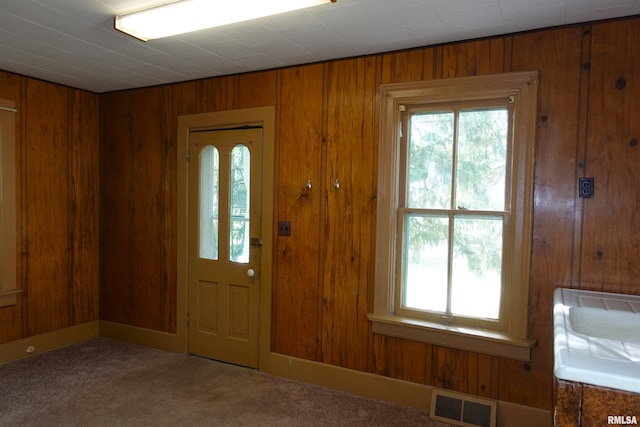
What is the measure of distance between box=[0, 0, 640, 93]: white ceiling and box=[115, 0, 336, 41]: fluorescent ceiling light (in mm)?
74

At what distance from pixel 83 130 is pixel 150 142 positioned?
0.76 meters

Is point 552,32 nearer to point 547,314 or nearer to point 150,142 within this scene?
point 547,314

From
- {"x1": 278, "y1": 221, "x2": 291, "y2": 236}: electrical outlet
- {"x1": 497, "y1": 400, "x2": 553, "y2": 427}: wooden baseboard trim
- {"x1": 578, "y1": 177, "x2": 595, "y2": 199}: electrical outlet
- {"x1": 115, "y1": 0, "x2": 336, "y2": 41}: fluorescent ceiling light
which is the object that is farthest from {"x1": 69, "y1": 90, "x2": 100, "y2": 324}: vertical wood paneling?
{"x1": 578, "y1": 177, "x2": 595, "y2": 199}: electrical outlet

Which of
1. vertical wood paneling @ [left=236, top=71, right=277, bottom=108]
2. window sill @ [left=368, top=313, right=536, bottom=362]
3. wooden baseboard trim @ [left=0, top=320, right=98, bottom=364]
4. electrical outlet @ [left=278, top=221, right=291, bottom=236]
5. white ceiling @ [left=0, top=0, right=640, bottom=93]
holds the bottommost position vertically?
wooden baseboard trim @ [left=0, top=320, right=98, bottom=364]

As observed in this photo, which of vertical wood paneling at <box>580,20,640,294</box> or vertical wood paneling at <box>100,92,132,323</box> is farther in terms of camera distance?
vertical wood paneling at <box>100,92,132,323</box>

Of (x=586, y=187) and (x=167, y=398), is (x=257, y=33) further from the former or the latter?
(x=167, y=398)

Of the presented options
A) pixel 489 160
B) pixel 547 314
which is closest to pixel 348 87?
pixel 489 160

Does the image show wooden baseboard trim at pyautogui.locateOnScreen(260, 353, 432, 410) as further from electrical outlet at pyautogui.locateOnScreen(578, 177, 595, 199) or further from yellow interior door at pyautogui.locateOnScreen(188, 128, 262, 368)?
electrical outlet at pyautogui.locateOnScreen(578, 177, 595, 199)

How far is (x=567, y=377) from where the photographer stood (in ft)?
3.92

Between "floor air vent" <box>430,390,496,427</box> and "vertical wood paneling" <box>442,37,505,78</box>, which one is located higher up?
"vertical wood paneling" <box>442,37,505,78</box>

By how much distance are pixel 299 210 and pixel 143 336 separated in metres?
2.09

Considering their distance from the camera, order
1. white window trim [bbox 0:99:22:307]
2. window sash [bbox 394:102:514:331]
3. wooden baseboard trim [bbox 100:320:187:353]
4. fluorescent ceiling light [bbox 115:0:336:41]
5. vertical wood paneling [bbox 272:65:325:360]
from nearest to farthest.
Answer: fluorescent ceiling light [bbox 115:0:336:41] → window sash [bbox 394:102:514:331] → vertical wood paneling [bbox 272:65:325:360] → white window trim [bbox 0:99:22:307] → wooden baseboard trim [bbox 100:320:187:353]


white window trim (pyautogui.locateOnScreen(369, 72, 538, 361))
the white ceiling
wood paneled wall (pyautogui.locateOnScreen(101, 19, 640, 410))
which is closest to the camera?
the white ceiling

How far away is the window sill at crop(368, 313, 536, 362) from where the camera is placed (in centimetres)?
246
